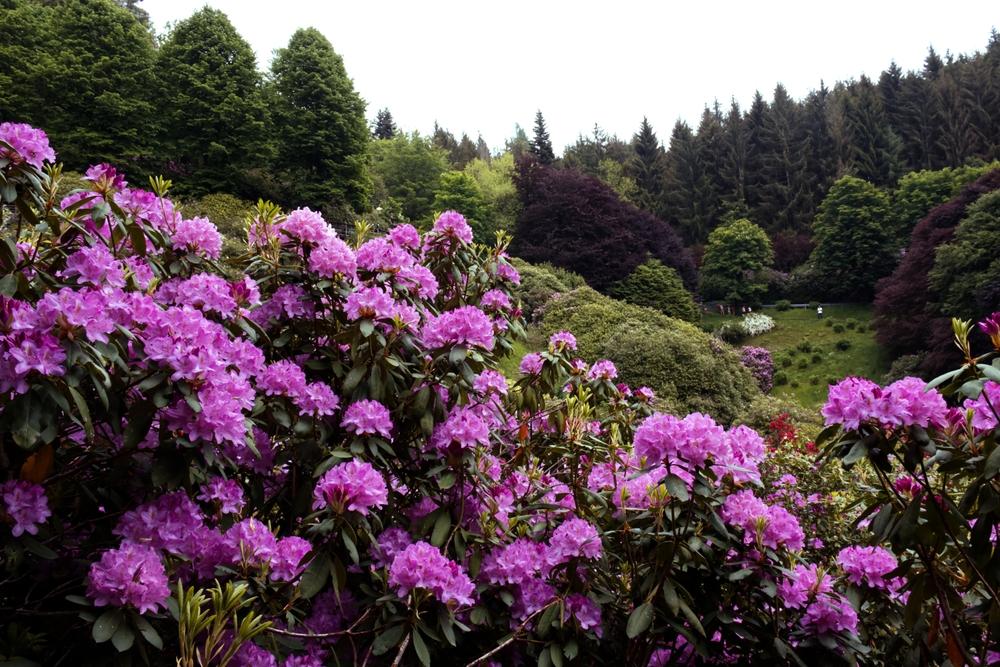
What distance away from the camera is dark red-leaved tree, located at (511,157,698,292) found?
18.9m

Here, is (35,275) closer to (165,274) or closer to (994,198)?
(165,274)

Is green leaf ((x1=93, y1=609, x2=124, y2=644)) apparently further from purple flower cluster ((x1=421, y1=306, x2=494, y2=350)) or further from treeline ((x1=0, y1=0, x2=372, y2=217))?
treeline ((x1=0, y1=0, x2=372, y2=217))

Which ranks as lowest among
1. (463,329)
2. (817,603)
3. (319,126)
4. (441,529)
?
(817,603)

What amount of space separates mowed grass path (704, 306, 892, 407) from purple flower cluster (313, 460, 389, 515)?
13743 mm

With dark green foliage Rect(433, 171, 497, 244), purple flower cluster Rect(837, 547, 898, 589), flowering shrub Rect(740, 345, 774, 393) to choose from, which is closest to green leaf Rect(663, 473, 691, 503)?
purple flower cluster Rect(837, 547, 898, 589)

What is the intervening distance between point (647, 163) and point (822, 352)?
73.1 feet

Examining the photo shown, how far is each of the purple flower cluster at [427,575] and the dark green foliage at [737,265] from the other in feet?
87.6

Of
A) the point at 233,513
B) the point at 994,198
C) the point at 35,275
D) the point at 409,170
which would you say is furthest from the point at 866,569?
the point at 409,170

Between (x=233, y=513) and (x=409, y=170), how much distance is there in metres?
28.7

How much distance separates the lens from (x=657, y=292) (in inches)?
704

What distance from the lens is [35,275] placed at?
1248 mm

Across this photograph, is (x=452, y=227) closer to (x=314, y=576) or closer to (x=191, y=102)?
(x=314, y=576)

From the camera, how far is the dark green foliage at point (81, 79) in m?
15.5

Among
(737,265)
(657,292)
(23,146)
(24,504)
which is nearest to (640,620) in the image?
(24,504)
